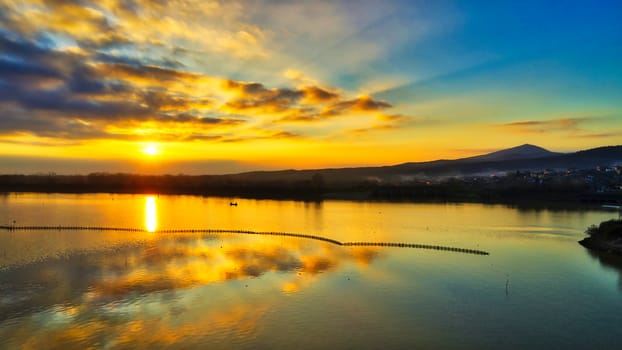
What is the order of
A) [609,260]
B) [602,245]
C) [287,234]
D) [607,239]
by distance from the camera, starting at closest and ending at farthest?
1. [609,260]
2. [602,245]
3. [607,239]
4. [287,234]

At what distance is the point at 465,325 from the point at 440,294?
4635 millimetres

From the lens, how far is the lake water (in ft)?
56.8

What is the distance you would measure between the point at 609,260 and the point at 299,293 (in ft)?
86.3

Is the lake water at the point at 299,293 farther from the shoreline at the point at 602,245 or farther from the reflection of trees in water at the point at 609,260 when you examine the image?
the shoreline at the point at 602,245

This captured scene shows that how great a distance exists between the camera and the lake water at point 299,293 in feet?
56.8

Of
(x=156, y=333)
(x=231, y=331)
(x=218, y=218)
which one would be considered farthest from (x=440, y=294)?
(x=218, y=218)

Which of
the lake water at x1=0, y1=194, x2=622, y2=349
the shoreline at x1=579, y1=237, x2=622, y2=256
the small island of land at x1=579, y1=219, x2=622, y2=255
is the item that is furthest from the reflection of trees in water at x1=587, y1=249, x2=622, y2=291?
the small island of land at x1=579, y1=219, x2=622, y2=255

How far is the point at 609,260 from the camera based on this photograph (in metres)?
34.2

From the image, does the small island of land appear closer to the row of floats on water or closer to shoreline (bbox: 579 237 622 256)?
shoreline (bbox: 579 237 622 256)

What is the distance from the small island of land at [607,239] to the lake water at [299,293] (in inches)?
69.4

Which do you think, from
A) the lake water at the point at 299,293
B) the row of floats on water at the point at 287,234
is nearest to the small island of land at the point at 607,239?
the lake water at the point at 299,293

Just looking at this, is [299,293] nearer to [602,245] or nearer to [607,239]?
[602,245]

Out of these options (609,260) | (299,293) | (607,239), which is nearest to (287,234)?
(299,293)

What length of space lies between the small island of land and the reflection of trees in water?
3.57ft
